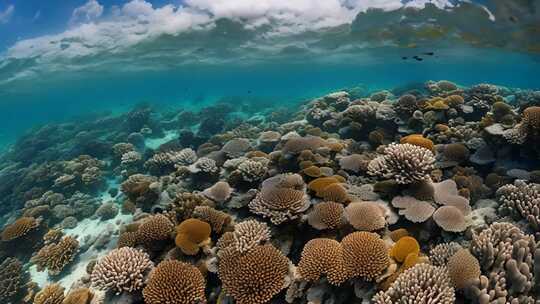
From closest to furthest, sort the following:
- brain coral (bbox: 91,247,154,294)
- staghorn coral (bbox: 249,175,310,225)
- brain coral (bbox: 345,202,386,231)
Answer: brain coral (bbox: 91,247,154,294), brain coral (bbox: 345,202,386,231), staghorn coral (bbox: 249,175,310,225)

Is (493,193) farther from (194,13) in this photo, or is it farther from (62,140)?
(62,140)

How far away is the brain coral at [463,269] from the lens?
409 centimetres

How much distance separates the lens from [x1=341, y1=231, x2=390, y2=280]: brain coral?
14.9ft

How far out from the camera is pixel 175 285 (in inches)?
191

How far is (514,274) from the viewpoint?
13.0ft

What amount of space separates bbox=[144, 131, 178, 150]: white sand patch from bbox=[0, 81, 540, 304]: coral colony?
10303 millimetres

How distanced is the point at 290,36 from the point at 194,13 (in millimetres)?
13210

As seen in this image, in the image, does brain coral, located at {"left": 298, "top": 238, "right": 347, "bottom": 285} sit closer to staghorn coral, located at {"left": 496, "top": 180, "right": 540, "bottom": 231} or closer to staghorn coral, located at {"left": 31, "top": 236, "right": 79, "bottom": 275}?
staghorn coral, located at {"left": 496, "top": 180, "right": 540, "bottom": 231}

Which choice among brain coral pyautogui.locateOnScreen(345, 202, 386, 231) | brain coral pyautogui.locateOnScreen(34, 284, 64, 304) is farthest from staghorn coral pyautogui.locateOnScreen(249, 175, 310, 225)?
brain coral pyautogui.locateOnScreen(34, 284, 64, 304)

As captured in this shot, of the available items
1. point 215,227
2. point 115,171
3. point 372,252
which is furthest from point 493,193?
point 115,171

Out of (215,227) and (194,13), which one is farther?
(194,13)

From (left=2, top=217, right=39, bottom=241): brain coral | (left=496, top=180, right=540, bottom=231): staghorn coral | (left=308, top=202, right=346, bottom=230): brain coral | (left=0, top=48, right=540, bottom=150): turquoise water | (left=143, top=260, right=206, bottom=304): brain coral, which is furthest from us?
(left=0, top=48, right=540, bottom=150): turquoise water

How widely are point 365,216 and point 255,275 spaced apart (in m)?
2.30

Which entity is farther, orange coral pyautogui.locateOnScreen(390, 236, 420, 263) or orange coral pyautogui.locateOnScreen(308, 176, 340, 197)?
orange coral pyautogui.locateOnScreen(308, 176, 340, 197)
